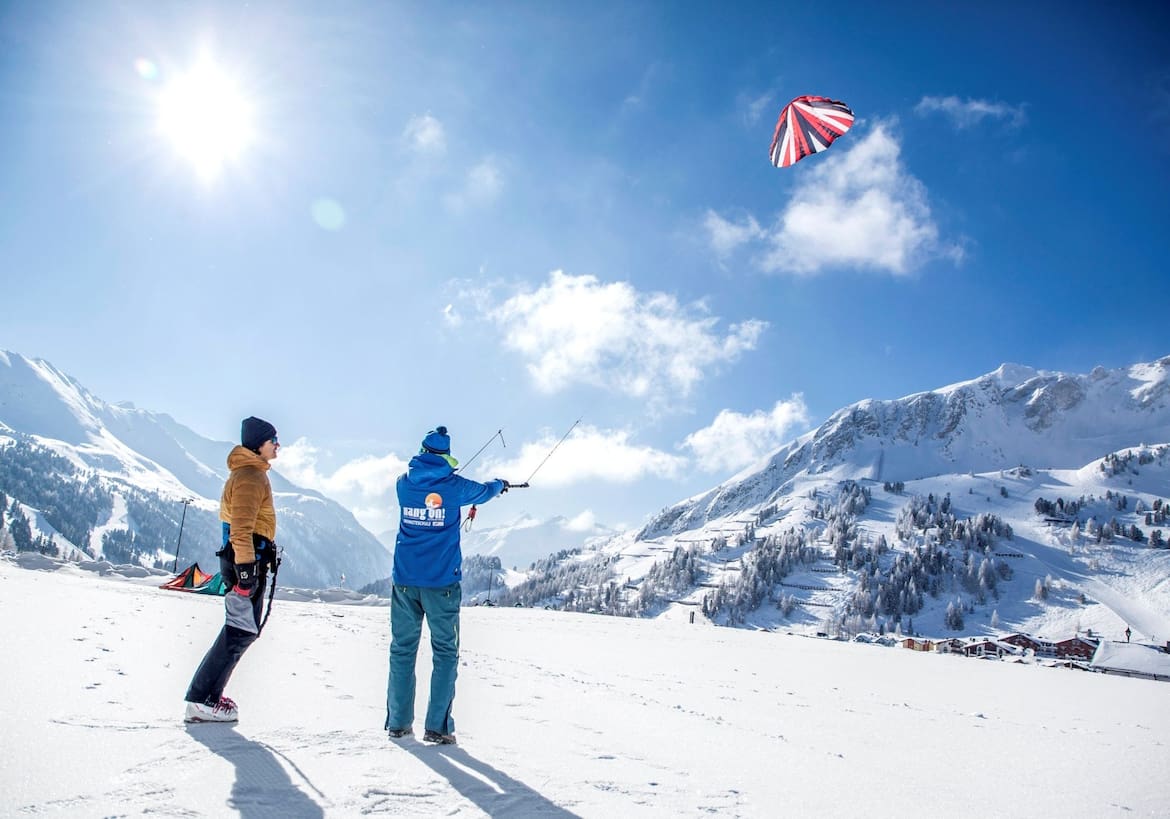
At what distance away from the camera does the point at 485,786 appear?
11.5 ft

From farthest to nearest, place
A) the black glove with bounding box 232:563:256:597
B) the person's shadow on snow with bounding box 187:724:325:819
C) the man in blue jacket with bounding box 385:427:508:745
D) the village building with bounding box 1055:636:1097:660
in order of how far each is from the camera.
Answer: the village building with bounding box 1055:636:1097:660
the black glove with bounding box 232:563:256:597
the man in blue jacket with bounding box 385:427:508:745
the person's shadow on snow with bounding box 187:724:325:819

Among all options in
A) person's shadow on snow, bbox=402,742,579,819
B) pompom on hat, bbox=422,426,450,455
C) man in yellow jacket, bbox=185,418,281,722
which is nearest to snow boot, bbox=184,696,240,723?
man in yellow jacket, bbox=185,418,281,722

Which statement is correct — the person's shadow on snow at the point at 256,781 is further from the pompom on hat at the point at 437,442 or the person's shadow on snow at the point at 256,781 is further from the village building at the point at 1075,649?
the village building at the point at 1075,649

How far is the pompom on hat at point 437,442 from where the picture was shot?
5.89 metres

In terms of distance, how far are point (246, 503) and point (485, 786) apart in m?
3.27

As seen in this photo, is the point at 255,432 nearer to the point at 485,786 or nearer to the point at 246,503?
the point at 246,503

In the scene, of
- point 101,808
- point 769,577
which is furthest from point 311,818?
point 769,577

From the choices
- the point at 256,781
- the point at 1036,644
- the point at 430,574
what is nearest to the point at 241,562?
the point at 430,574

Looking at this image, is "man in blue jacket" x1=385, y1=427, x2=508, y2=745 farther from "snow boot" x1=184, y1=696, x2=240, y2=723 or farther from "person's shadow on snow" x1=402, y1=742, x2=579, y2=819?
"snow boot" x1=184, y1=696, x2=240, y2=723

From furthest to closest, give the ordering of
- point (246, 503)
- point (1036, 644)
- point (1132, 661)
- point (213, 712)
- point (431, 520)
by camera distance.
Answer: point (1036, 644), point (1132, 661), point (431, 520), point (246, 503), point (213, 712)

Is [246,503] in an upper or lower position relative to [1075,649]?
upper

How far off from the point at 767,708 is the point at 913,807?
380cm

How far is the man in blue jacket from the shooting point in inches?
191

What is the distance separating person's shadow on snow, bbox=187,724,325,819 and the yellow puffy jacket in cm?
144
